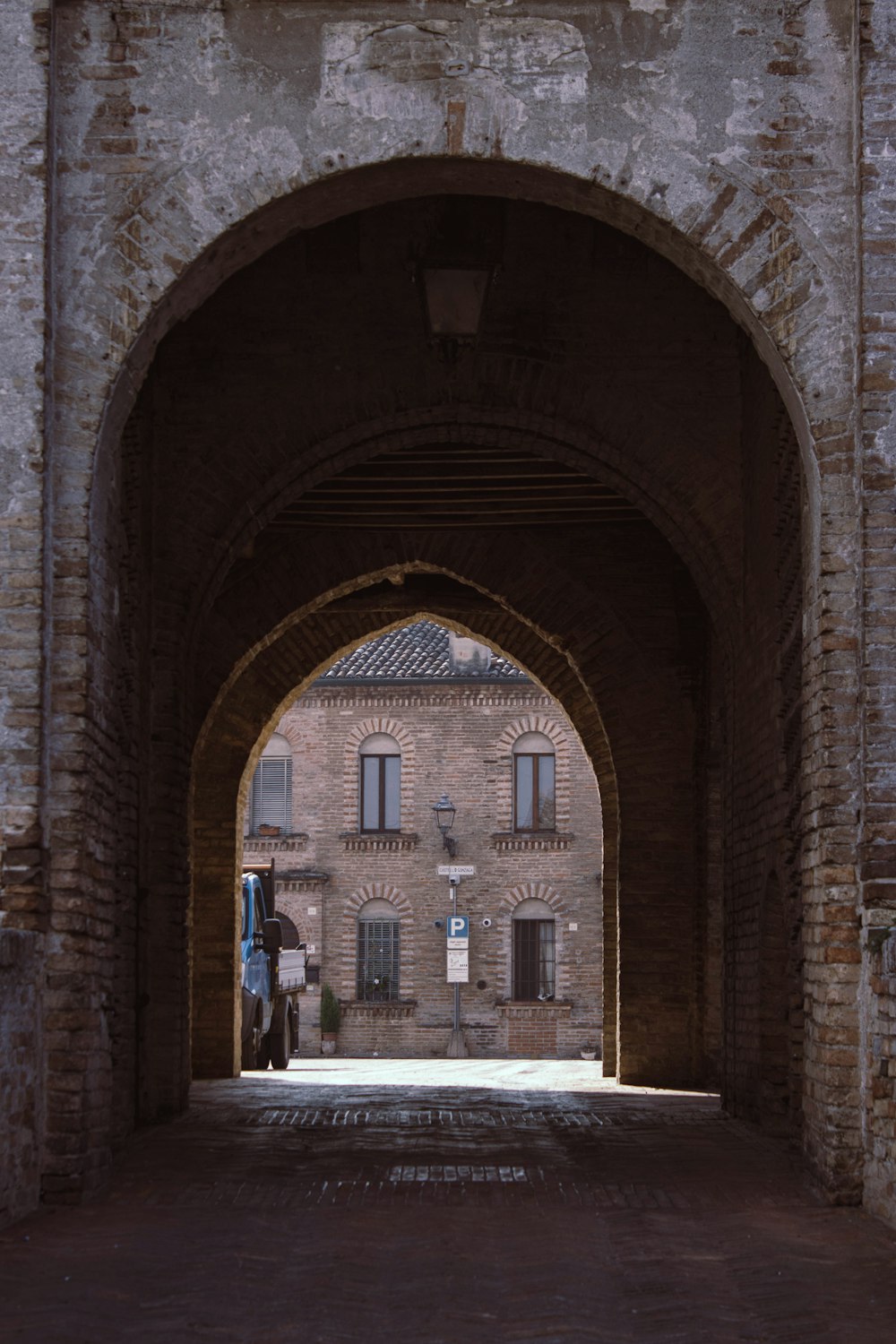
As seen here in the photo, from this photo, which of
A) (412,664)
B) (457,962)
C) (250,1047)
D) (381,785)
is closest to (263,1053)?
(250,1047)

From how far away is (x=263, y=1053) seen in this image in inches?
794

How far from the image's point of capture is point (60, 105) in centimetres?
731

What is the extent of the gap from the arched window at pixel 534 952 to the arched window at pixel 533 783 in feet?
4.63

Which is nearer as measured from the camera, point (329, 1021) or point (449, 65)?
point (449, 65)

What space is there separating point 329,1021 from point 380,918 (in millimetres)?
1971

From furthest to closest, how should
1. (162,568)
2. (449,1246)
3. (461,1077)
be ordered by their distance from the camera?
(461,1077), (162,568), (449,1246)

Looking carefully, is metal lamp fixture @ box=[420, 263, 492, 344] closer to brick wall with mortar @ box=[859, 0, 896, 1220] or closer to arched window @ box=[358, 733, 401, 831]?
brick wall with mortar @ box=[859, 0, 896, 1220]

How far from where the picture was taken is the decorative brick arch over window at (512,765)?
3222cm

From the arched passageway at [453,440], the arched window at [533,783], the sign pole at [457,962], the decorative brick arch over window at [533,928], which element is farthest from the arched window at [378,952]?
the arched passageway at [453,440]

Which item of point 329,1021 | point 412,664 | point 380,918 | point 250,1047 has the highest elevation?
point 412,664

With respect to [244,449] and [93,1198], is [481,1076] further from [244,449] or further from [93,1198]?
[93,1198]

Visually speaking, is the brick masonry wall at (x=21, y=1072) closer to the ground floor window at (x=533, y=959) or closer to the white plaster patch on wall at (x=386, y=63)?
the white plaster patch on wall at (x=386, y=63)

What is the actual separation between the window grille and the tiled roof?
173cm

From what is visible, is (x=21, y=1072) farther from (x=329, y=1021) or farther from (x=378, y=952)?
(x=378, y=952)
